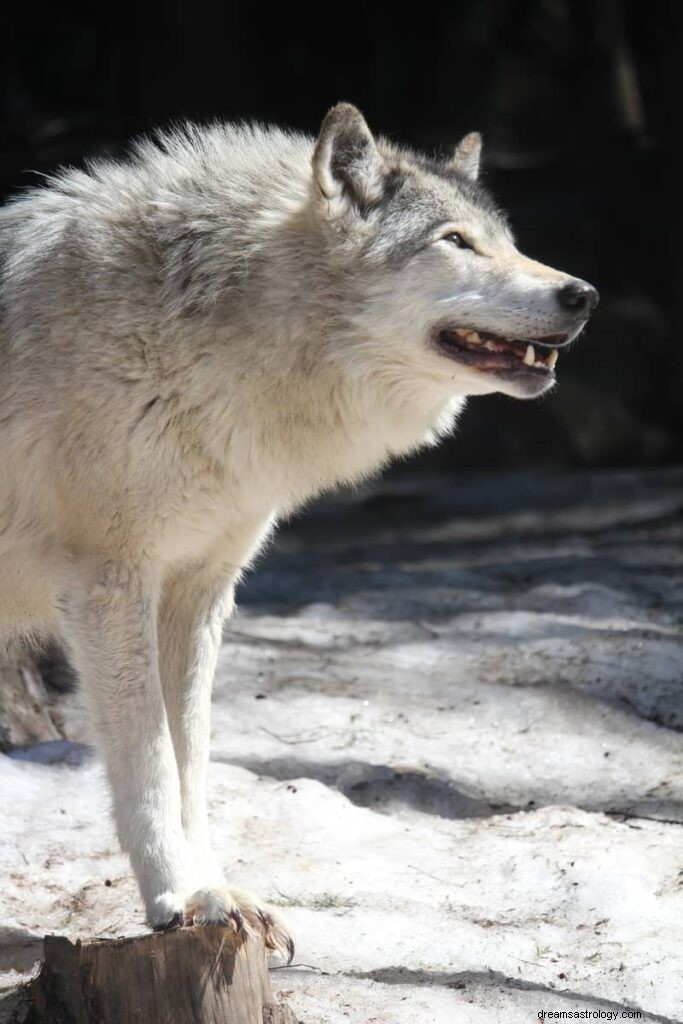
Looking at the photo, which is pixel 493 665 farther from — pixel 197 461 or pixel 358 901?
pixel 197 461

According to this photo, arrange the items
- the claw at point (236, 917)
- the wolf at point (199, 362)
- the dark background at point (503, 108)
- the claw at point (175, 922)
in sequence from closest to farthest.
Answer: the claw at point (236, 917) < the claw at point (175, 922) < the wolf at point (199, 362) < the dark background at point (503, 108)

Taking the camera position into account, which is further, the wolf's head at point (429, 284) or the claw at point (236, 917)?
the wolf's head at point (429, 284)

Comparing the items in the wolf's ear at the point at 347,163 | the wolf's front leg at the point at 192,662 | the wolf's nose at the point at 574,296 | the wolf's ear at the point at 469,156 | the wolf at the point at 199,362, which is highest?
the wolf's ear at the point at 469,156

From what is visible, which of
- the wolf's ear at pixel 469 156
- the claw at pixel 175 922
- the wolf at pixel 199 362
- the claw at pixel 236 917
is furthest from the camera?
the wolf's ear at pixel 469 156

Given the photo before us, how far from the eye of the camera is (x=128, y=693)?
11.2 feet

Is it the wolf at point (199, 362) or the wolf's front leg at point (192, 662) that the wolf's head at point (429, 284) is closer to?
the wolf at point (199, 362)

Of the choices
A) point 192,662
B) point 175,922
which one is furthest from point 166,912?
point 192,662

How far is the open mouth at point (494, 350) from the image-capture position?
358cm

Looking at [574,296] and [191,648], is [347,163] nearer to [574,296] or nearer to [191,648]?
[574,296]

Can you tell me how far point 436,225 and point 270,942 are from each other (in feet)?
6.59

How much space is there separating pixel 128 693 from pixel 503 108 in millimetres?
11543

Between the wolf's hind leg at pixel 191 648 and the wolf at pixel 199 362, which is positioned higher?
the wolf at pixel 199 362

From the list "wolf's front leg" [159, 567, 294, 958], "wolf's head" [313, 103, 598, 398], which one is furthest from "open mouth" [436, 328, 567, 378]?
"wolf's front leg" [159, 567, 294, 958]

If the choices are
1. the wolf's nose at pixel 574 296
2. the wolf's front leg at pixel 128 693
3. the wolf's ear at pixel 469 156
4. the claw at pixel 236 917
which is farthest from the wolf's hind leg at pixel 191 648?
the wolf's ear at pixel 469 156
